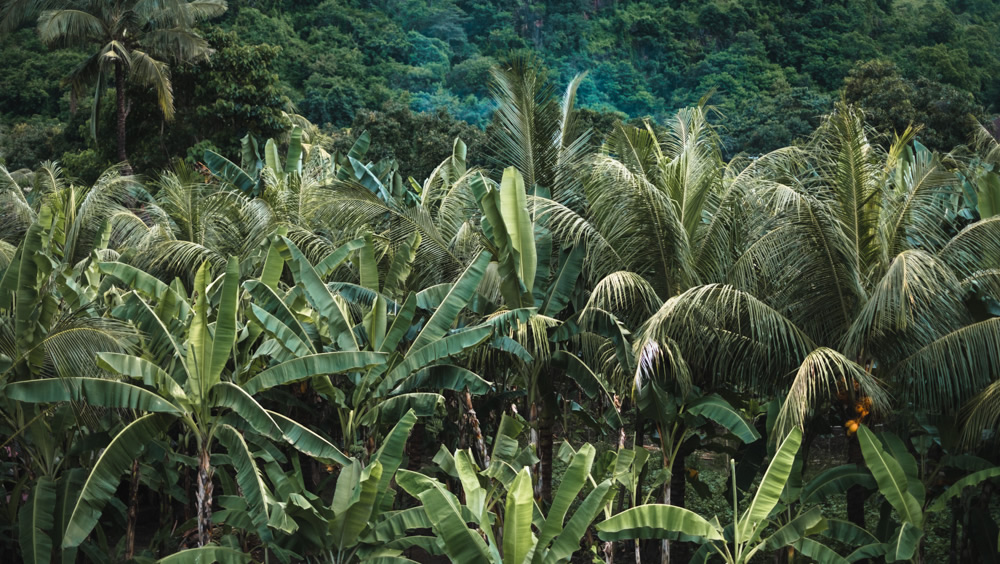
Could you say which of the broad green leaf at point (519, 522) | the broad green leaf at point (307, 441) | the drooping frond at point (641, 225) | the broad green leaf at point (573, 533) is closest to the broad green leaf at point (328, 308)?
the broad green leaf at point (307, 441)

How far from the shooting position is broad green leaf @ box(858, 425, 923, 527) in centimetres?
805

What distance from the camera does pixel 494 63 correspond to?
26891 mm

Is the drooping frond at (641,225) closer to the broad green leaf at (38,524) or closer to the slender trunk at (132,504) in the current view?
the slender trunk at (132,504)

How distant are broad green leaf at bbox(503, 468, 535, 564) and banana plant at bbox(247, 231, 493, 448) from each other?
74.1 inches

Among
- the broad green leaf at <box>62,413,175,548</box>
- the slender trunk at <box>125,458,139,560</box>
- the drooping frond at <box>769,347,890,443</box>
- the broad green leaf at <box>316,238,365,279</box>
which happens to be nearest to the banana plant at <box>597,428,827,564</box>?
the drooping frond at <box>769,347,890,443</box>

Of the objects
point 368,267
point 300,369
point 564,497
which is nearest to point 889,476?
point 564,497

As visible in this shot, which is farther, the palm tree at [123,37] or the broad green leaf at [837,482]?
the palm tree at [123,37]

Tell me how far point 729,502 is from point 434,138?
1861cm

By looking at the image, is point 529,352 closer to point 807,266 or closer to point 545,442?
point 545,442

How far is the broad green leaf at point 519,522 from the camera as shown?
7.06 meters

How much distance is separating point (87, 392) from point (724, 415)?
19.6 ft

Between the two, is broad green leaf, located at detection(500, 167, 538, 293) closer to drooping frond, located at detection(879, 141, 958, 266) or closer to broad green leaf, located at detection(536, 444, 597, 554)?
broad green leaf, located at detection(536, 444, 597, 554)

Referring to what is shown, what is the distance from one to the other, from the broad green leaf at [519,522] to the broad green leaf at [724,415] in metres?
2.79

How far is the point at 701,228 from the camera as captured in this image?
10.2 m
